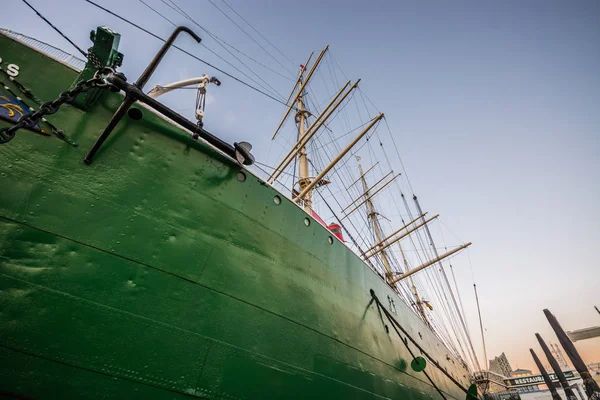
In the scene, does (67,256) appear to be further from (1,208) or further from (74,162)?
(74,162)

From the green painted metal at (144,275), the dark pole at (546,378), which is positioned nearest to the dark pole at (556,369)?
the dark pole at (546,378)

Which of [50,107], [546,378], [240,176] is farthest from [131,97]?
[546,378]

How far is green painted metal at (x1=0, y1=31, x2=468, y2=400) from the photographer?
2246mm

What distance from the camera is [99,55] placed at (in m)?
2.86

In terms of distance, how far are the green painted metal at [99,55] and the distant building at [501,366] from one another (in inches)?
3707

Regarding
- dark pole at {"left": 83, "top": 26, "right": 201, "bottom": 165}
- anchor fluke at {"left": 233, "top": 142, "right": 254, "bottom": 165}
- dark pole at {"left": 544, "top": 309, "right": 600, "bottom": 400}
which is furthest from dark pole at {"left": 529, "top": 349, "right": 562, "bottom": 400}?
dark pole at {"left": 83, "top": 26, "right": 201, "bottom": 165}

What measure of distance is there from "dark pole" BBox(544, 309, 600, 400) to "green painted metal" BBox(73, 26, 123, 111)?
26911 millimetres

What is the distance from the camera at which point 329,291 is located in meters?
4.97

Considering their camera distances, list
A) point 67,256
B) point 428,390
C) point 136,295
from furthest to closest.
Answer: point 428,390 < point 136,295 < point 67,256

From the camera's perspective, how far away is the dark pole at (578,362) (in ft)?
51.6

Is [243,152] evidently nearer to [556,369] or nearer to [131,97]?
[131,97]

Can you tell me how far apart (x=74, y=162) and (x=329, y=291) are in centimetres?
446

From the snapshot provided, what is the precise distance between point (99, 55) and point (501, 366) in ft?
326

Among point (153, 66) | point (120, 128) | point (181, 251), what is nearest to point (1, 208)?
point (120, 128)
